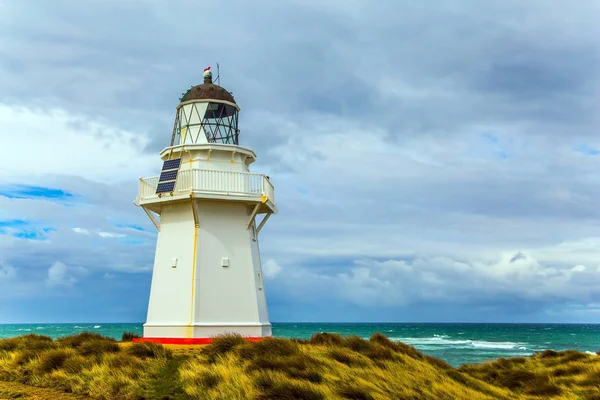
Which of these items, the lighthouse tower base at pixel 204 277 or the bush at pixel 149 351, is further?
the lighthouse tower base at pixel 204 277

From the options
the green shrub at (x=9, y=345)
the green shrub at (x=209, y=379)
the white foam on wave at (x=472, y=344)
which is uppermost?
the white foam on wave at (x=472, y=344)

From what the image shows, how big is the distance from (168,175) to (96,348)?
4524 millimetres

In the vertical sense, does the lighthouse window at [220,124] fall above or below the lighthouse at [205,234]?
above

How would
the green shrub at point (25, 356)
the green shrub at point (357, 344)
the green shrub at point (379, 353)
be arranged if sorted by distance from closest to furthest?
the green shrub at point (25, 356) < the green shrub at point (379, 353) < the green shrub at point (357, 344)

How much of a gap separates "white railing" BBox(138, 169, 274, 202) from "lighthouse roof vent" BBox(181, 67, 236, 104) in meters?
2.21

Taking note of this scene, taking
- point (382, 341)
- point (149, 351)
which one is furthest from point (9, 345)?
point (382, 341)

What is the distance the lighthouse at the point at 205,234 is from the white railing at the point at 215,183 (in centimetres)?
2

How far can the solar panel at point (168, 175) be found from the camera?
49.0ft

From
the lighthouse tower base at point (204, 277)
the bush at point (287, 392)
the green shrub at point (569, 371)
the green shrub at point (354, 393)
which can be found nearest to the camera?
the bush at point (287, 392)

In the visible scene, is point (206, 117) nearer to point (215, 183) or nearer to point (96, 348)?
point (215, 183)

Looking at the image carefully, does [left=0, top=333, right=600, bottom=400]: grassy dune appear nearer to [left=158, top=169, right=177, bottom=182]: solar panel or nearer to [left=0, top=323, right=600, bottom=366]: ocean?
[left=158, top=169, right=177, bottom=182]: solar panel

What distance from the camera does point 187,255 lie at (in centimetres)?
1463

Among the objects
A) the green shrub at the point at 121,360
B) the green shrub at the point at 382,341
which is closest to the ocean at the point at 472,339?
the green shrub at the point at 382,341

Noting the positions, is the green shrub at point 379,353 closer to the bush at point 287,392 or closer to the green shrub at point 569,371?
the bush at point 287,392
